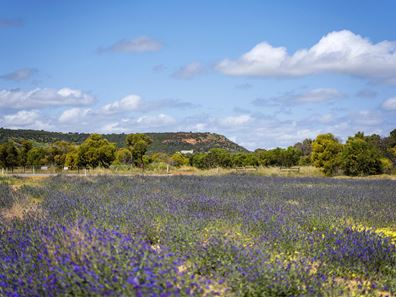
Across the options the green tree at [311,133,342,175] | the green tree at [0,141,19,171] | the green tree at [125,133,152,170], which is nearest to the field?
the green tree at [311,133,342,175]

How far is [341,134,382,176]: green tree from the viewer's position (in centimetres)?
3034

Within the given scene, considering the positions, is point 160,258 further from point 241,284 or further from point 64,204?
point 64,204

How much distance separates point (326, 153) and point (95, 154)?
65.6 feet

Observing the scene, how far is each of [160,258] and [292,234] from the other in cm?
239

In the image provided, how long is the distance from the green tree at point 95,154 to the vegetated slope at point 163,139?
39.3 metres

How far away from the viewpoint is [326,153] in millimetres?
32875

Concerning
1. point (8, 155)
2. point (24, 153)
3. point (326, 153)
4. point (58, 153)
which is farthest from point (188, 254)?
point (58, 153)

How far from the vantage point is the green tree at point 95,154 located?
39.8m

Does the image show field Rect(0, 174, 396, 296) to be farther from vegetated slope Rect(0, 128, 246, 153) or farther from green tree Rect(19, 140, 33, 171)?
vegetated slope Rect(0, 128, 246, 153)

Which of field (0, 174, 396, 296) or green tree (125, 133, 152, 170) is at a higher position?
green tree (125, 133, 152, 170)

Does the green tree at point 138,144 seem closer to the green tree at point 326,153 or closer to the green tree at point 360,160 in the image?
the green tree at point 326,153

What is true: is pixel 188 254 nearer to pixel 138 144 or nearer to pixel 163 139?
pixel 138 144

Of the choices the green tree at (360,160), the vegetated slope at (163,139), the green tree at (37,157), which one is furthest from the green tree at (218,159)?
the vegetated slope at (163,139)

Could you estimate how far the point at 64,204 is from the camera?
7.54m
